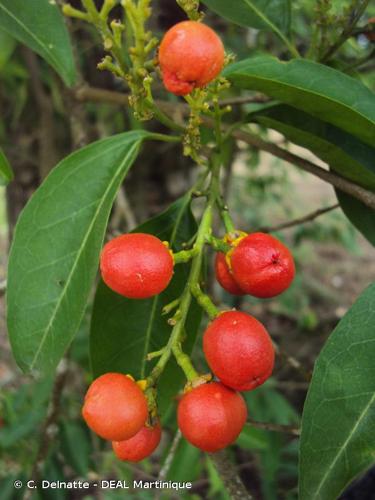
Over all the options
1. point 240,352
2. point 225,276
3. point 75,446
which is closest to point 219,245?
point 225,276

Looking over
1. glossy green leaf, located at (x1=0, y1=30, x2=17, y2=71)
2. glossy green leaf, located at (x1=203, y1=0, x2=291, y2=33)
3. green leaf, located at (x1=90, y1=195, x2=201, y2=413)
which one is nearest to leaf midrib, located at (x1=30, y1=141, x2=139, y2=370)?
green leaf, located at (x1=90, y1=195, x2=201, y2=413)

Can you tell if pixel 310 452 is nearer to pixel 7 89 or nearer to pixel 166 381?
pixel 166 381

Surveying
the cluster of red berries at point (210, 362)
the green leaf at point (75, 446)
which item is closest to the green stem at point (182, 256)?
the cluster of red berries at point (210, 362)

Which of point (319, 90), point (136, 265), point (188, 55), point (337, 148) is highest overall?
point (188, 55)

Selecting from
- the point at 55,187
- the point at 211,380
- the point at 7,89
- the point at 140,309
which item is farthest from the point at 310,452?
the point at 7,89

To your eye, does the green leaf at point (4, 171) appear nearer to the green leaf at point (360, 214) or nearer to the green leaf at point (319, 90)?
the green leaf at point (319, 90)

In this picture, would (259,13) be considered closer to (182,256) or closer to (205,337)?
(182,256)
